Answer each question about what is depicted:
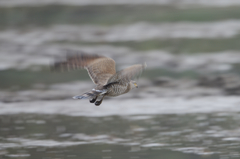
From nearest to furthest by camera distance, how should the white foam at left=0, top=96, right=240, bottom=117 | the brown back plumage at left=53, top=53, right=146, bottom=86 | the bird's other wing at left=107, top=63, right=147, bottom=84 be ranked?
the bird's other wing at left=107, top=63, right=147, bottom=84 < the brown back plumage at left=53, top=53, right=146, bottom=86 < the white foam at left=0, top=96, right=240, bottom=117

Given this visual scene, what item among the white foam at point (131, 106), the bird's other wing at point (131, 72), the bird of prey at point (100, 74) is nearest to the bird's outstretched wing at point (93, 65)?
the bird of prey at point (100, 74)

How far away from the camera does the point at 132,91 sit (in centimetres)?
1038

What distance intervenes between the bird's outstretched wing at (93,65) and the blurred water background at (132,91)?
90 centimetres

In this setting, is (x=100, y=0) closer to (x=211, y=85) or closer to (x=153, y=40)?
(x=153, y=40)

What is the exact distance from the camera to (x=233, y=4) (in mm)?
20547

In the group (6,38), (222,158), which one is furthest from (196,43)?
(222,158)

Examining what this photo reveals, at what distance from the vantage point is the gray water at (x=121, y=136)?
21.9 feet

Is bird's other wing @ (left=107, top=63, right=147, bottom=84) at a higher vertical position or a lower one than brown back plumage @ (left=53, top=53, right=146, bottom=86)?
lower

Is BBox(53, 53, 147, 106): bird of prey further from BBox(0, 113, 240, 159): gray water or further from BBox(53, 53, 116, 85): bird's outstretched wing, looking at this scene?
BBox(0, 113, 240, 159): gray water

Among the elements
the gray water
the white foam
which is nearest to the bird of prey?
the gray water

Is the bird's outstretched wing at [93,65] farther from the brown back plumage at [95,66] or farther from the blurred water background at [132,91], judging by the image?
the blurred water background at [132,91]

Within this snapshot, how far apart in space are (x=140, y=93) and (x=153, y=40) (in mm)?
5838

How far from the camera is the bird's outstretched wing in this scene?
23.4 ft

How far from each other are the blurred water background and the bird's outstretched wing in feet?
2.97
